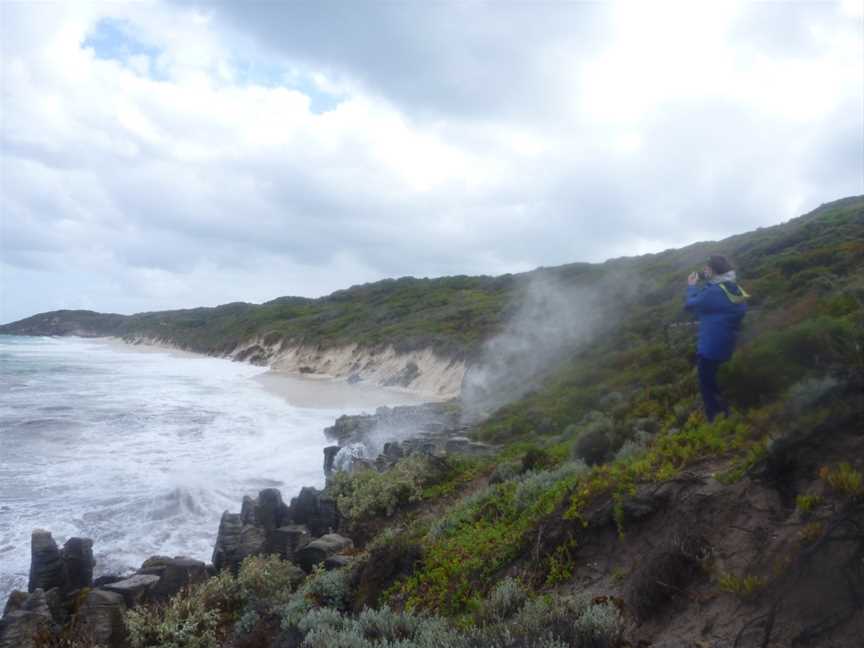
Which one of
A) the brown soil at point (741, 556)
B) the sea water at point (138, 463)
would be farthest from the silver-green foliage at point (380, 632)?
the sea water at point (138, 463)

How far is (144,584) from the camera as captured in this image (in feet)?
28.4

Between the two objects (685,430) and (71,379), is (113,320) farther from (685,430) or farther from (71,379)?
(685,430)

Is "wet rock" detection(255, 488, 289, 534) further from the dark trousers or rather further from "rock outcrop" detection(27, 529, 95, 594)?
the dark trousers

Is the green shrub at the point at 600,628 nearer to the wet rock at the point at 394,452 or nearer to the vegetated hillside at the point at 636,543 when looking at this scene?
the vegetated hillside at the point at 636,543

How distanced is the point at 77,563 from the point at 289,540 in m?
2.87

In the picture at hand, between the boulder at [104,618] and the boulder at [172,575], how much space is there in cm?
55

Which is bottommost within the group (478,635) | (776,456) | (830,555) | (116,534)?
(116,534)

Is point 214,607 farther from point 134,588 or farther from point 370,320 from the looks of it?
point 370,320

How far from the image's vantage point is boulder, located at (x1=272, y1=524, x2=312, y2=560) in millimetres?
10289

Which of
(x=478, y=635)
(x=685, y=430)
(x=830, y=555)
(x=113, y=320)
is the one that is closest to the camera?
(x=830, y=555)

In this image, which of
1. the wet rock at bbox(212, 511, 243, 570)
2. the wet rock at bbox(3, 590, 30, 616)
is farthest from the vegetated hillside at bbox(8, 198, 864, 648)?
the wet rock at bbox(3, 590, 30, 616)

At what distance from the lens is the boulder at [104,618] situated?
756cm

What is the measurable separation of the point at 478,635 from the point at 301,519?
7.38m

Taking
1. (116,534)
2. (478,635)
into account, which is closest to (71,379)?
(116,534)
